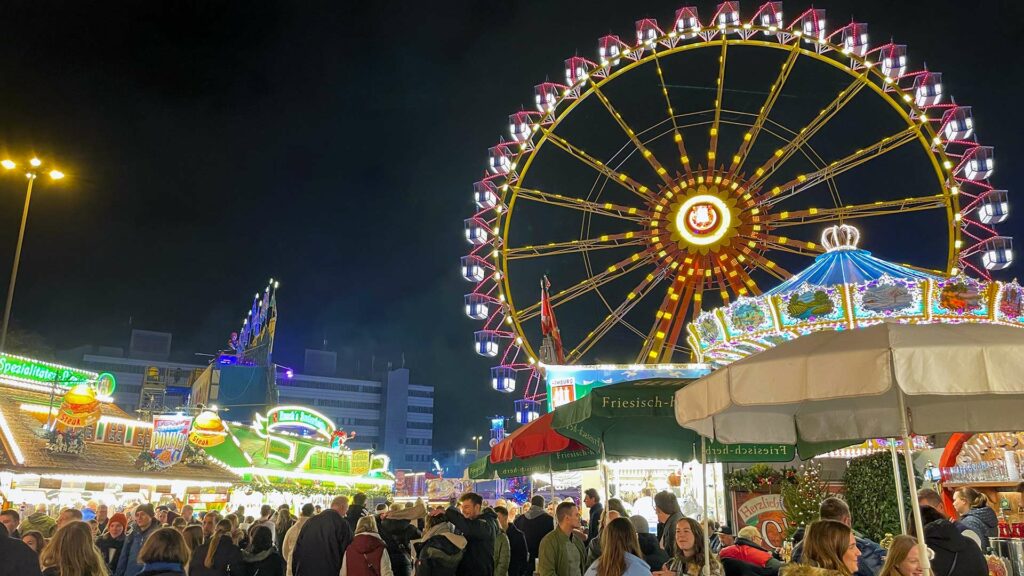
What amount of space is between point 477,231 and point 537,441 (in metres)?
15.6

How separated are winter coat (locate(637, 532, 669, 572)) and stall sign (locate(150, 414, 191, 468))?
841 inches

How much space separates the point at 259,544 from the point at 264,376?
1337 inches

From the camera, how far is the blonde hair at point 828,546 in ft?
12.5

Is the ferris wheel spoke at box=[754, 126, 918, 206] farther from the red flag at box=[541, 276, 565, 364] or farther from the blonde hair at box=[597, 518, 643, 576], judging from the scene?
the blonde hair at box=[597, 518, 643, 576]

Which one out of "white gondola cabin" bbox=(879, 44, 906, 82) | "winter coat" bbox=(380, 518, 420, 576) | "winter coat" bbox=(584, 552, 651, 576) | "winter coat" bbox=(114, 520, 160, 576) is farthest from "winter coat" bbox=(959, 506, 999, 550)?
"white gondola cabin" bbox=(879, 44, 906, 82)

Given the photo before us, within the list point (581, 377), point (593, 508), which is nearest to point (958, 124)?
point (581, 377)

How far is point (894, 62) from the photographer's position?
21.6 m

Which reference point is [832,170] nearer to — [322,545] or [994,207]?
[994,207]

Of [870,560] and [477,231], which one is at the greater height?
[477,231]

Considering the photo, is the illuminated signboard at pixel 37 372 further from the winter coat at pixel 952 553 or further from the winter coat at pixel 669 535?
the winter coat at pixel 952 553

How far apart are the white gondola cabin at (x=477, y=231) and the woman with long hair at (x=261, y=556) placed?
54.6ft

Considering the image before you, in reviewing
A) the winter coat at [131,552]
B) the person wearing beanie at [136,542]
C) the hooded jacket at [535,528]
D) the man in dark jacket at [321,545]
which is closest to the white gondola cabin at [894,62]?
the hooded jacket at [535,528]

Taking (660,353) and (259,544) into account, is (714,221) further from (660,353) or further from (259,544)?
(259,544)

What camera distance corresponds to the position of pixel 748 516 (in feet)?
35.7
